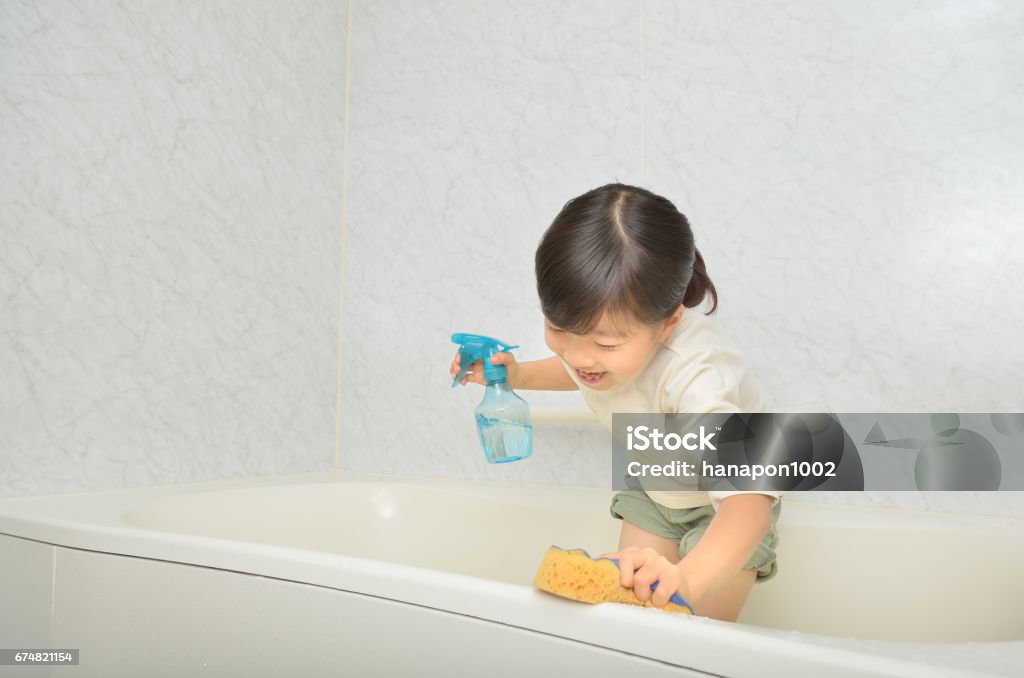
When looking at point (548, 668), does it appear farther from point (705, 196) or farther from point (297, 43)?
point (297, 43)

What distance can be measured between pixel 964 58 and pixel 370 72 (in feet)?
4.10

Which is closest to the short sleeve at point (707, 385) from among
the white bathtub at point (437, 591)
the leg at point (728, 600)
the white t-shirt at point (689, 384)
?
the white t-shirt at point (689, 384)

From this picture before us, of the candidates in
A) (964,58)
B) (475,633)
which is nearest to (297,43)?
(964,58)

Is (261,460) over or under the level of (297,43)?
under

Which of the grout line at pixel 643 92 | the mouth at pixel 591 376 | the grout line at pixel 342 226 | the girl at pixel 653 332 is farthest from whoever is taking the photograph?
the grout line at pixel 342 226

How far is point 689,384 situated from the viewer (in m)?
0.90

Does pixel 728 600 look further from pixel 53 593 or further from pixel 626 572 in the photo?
pixel 53 593

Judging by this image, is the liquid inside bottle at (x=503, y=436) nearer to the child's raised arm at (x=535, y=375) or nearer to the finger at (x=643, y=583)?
the child's raised arm at (x=535, y=375)

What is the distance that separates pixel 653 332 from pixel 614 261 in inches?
4.7

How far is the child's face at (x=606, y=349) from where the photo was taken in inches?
34.5

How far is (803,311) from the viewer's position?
131 centimetres

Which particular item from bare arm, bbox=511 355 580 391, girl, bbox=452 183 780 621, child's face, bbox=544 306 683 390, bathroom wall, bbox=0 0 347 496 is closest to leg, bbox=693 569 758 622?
girl, bbox=452 183 780 621

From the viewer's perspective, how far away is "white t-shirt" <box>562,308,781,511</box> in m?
0.88

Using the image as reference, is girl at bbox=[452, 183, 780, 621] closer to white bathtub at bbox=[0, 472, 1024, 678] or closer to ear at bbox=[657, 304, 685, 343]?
ear at bbox=[657, 304, 685, 343]
